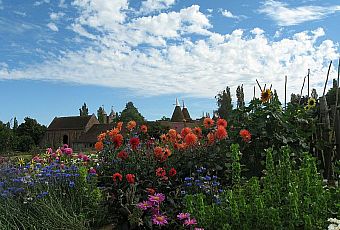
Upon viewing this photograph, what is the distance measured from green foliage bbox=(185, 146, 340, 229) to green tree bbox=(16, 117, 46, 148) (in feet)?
162

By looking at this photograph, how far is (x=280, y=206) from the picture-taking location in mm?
2914

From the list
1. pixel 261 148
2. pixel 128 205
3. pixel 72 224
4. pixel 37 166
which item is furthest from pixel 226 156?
pixel 37 166

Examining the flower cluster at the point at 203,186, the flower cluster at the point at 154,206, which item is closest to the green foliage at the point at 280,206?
the flower cluster at the point at 154,206

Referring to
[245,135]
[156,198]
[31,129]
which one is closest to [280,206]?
[156,198]

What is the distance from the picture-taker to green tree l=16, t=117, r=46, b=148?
1973 inches

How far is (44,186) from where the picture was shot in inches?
176

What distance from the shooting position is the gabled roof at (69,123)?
59.6m

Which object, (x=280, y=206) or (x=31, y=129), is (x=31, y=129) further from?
(x=280, y=206)

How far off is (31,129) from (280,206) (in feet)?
168

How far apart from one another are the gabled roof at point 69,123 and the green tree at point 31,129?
7.11m

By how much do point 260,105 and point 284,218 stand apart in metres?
2.68

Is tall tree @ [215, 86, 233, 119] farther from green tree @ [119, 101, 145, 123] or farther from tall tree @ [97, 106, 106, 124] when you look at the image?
tall tree @ [97, 106, 106, 124]

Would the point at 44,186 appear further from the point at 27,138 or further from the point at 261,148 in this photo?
the point at 27,138

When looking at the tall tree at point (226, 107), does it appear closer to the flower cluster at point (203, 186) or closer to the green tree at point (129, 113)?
the flower cluster at point (203, 186)
